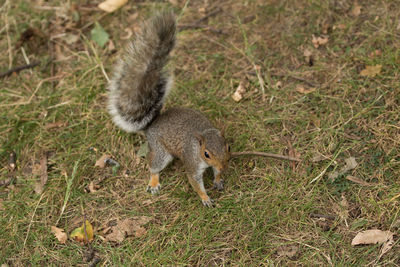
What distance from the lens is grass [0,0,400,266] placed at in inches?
95.7

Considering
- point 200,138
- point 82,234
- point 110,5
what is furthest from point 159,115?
point 110,5

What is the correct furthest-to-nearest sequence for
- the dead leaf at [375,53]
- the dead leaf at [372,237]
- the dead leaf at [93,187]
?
the dead leaf at [375,53] → the dead leaf at [93,187] → the dead leaf at [372,237]

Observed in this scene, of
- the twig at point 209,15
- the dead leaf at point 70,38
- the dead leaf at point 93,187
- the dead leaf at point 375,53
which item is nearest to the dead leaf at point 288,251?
the dead leaf at point 93,187

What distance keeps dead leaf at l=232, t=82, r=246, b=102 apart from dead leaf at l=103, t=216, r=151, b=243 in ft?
3.98

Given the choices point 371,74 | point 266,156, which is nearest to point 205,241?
point 266,156

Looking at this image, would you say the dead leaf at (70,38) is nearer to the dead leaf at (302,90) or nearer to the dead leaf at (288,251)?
the dead leaf at (302,90)

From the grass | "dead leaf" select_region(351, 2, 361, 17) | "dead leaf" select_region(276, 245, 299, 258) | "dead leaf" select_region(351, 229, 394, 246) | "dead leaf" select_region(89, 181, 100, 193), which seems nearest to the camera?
"dead leaf" select_region(351, 229, 394, 246)

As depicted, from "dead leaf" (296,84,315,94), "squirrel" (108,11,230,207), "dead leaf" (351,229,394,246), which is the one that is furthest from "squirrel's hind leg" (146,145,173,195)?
"dead leaf" (351,229,394,246)

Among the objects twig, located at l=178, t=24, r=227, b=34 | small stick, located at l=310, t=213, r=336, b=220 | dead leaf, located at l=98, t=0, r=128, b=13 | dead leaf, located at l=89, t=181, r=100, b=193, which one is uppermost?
dead leaf, located at l=98, t=0, r=128, b=13

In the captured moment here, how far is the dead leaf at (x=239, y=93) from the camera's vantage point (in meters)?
3.15

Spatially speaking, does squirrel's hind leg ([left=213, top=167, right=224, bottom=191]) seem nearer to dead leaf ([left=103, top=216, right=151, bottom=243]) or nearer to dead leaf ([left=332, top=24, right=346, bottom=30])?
dead leaf ([left=103, top=216, right=151, bottom=243])

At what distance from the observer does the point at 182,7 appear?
3854 millimetres

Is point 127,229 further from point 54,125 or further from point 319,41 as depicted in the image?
point 319,41

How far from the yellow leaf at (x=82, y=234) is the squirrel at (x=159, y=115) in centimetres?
49
